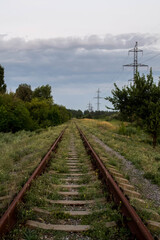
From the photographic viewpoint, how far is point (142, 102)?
654 inches

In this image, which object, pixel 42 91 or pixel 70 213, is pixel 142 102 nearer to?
pixel 70 213

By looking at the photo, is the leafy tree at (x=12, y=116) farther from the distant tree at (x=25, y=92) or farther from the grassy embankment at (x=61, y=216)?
the distant tree at (x=25, y=92)

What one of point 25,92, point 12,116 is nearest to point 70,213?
point 12,116

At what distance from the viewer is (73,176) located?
20.3 feet

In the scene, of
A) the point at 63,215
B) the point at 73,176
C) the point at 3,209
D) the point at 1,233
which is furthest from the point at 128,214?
the point at 73,176

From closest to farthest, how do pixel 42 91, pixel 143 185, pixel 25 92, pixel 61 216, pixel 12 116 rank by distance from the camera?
pixel 61 216 < pixel 143 185 < pixel 12 116 < pixel 25 92 < pixel 42 91

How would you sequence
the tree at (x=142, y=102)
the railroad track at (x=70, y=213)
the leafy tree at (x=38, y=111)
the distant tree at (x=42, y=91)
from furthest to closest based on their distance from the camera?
the distant tree at (x=42, y=91) < the leafy tree at (x=38, y=111) < the tree at (x=142, y=102) < the railroad track at (x=70, y=213)

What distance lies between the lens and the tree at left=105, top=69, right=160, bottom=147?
15.6m

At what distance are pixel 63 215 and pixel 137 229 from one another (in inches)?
50.6

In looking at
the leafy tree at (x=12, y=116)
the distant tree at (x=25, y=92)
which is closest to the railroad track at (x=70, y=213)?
the leafy tree at (x=12, y=116)

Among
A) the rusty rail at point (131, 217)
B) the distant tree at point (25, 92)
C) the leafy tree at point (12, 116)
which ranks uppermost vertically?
the distant tree at point (25, 92)

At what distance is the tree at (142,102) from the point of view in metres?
15.6

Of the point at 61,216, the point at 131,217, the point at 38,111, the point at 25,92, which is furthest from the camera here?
the point at 25,92

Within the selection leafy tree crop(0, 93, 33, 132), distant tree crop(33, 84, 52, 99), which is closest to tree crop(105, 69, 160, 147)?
leafy tree crop(0, 93, 33, 132)
